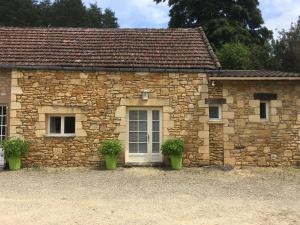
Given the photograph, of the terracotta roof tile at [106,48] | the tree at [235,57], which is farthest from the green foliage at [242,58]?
the terracotta roof tile at [106,48]

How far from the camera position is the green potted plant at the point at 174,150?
12.0 meters

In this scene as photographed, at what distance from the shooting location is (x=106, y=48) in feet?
45.3

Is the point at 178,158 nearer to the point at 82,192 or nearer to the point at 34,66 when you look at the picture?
the point at 82,192

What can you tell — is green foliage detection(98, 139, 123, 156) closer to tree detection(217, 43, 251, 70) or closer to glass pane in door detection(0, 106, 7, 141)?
glass pane in door detection(0, 106, 7, 141)

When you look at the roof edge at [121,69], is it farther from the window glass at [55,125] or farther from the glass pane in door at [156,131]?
the window glass at [55,125]

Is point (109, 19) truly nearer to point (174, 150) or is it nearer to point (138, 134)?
point (138, 134)

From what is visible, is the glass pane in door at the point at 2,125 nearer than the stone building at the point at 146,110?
No

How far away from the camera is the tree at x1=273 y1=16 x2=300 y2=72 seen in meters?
23.2

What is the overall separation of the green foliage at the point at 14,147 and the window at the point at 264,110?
7.57 meters

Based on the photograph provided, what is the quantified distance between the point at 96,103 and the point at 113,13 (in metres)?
36.7

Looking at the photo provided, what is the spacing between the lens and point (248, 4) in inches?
1107

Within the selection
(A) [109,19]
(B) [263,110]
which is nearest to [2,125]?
(B) [263,110]

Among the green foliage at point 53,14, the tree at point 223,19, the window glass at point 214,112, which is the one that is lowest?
the window glass at point 214,112

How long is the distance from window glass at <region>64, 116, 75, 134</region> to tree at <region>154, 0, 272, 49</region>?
16.1 meters
